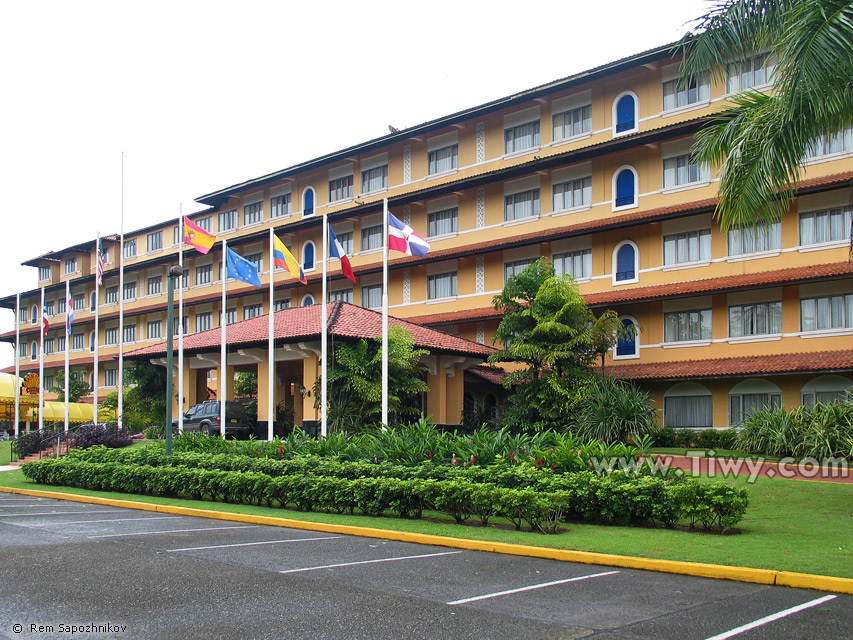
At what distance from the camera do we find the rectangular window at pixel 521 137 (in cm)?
3719

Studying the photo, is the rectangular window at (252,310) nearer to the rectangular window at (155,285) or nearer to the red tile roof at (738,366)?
the rectangular window at (155,285)

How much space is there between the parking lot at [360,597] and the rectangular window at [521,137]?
28.1 meters

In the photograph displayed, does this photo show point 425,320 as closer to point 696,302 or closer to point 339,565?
point 696,302

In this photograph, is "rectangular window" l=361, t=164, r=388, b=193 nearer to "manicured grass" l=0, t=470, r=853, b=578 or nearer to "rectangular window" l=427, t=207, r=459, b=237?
"rectangular window" l=427, t=207, r=459, b=237

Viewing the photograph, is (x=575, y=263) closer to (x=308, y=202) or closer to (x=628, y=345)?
(x=628, y=345)

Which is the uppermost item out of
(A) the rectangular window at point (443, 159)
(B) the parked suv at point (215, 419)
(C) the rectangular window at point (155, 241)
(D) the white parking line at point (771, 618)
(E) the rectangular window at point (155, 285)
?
(A) the rectangular window at point (443, 159)

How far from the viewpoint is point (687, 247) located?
105 ft

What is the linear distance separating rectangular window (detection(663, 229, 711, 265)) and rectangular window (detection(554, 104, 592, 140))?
6611 millimetres

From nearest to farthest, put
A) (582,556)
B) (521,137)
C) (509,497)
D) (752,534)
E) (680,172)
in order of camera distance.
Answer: (582,556), (752,534), (509,497), (680,172), (521,137)

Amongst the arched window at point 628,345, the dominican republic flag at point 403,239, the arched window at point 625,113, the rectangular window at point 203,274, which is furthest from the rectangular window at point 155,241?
the dominican republic flag at point 403,239

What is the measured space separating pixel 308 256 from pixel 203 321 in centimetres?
1244

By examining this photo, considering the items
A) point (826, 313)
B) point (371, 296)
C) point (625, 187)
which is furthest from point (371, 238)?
point (826, 313)

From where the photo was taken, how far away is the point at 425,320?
128 ft

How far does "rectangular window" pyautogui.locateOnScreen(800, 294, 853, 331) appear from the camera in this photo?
2808 cm
